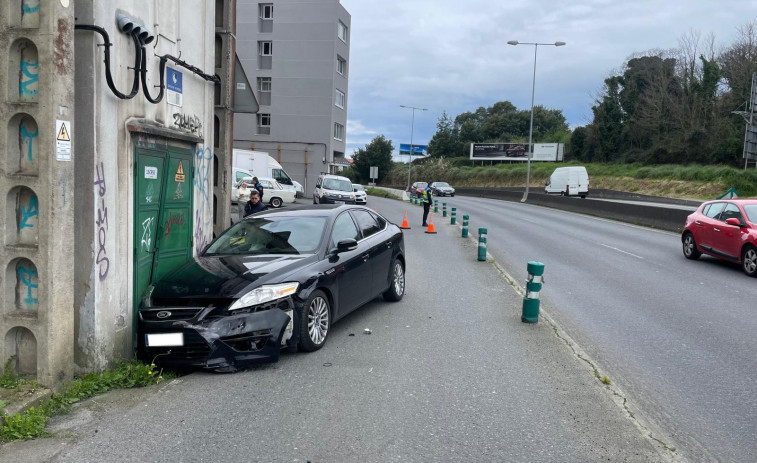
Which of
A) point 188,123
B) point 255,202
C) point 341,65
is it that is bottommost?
point 255,202

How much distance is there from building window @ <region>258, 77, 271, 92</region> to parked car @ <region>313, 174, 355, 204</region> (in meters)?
22.3

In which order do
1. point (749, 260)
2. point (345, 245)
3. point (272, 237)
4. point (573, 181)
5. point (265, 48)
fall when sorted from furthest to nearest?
point (265, 48) → point (573, 181) → point (749, 260) → point (272, 237) → point (345, 245)

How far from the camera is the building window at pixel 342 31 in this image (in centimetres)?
4970

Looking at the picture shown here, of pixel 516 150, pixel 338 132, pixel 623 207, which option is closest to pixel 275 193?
pixel 623 207

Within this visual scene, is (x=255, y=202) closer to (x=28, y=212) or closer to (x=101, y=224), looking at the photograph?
(x=101, y=224)

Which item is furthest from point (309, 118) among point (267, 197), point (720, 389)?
point (720, 389)

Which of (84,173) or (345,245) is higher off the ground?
(84,173)

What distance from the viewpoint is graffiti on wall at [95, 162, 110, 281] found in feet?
17.4

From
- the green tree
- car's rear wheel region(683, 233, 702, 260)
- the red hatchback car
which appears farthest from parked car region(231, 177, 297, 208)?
the green tree

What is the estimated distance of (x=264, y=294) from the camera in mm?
5668

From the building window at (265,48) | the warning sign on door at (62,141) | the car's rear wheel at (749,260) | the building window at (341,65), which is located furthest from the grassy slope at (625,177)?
the warning sign on door at (62,141)

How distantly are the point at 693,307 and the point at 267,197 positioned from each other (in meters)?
22.5

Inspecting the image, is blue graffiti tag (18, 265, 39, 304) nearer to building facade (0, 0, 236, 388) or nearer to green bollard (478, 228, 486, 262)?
building facade (0, 0, 236, 388)

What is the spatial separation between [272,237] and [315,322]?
1.35 meters
